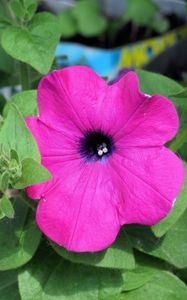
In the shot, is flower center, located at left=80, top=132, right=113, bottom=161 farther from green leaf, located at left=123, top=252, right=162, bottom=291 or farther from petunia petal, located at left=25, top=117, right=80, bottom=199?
green leaf, located at left=123, top=252, right=162, bottom=291

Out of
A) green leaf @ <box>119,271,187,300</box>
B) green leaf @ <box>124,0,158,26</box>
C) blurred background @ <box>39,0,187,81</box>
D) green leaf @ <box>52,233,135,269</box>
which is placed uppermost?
green leaf @ <box>52,233,135,269</box>

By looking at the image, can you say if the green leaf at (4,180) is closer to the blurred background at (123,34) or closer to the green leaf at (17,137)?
the green leaf at (17,137)

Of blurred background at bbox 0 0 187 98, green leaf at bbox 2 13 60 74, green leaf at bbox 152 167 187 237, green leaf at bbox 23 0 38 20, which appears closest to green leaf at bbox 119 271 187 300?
green leaf at bbox 152 167 187 237

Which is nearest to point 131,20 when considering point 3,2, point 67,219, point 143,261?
point 3,2

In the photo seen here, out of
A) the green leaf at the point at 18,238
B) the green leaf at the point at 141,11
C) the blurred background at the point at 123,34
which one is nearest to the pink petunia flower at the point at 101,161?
the green leaf at the point at 18,238

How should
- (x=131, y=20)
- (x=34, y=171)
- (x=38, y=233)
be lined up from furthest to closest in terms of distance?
(x=131, y=20) < (x=38, y=233) < (x=34, y=171)

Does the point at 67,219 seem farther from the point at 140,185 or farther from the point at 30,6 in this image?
the point at 30,6

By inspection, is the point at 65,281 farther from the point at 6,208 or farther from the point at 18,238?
the point at 6,208

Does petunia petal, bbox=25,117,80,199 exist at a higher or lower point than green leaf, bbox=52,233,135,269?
higher
